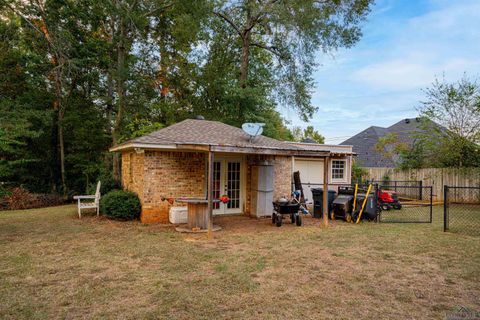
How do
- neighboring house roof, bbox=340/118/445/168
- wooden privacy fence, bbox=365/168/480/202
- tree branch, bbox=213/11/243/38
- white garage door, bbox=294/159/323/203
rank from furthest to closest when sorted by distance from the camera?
neighboring house roof, bbox=340/118/445/168
tree branch, bbox=213/11/243/38
wooden privacy fence, bbox=365/168/480/202
white garage door, bbox=294/159/323/203

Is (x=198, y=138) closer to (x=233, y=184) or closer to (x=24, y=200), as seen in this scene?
(x=233, y=184)

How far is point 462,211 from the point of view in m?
12.0

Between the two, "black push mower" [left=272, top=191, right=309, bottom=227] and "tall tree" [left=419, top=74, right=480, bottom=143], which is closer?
"black push mower" [left=272, top=191, right=309, bottom=227]

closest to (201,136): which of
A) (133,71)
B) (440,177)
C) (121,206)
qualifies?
(121,206)

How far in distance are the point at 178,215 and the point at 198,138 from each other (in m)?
2.50

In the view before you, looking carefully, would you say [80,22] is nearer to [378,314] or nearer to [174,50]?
[174,50]

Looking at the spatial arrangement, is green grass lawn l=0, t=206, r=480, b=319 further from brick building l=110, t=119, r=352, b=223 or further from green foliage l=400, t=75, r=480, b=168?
green foliage l=400, t=75, r=480, b=168

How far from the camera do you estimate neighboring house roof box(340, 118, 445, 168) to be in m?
23.7

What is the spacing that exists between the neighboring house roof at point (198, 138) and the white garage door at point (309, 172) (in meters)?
3.70

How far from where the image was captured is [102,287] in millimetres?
4176

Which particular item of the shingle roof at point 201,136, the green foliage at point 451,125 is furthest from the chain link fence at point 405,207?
the shingle roof at point 201,136

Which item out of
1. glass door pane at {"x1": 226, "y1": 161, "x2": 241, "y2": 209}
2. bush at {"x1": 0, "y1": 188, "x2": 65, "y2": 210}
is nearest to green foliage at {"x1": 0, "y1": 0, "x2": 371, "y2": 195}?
bush at {"x1": 0, "y1": 188, "x2": 65, "y2": 210}

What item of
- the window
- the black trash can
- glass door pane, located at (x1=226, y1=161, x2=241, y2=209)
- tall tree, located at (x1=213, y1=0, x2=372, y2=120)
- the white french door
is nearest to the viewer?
the white french door

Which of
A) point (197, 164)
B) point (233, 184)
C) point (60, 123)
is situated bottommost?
point (233, 184)
